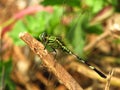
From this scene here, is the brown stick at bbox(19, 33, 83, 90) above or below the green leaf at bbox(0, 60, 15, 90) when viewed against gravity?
below

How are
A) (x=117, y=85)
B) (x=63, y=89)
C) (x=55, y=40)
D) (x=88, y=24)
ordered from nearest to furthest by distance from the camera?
(x=55, y=40) → (x=117, y=85) → (x=63, y=89) → (x=88, y=24)

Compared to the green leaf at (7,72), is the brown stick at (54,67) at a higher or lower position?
lower

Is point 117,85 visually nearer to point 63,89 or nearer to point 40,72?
point 63,89

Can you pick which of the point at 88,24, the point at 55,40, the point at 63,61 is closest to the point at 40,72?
the point at 63,61

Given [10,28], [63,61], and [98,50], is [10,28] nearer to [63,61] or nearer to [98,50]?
[63,61]

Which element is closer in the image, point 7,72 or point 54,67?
point 54,67

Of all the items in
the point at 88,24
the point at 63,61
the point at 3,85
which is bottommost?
the point at 3,85

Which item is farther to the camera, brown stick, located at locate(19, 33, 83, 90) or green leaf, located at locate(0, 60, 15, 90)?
green leaf, located at locate(0, 60, 15, 90)

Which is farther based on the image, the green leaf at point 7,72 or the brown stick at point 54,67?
the green leaf at point 7,72

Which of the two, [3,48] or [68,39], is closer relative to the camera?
[68,39]

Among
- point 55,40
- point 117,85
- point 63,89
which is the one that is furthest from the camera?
point 63,89

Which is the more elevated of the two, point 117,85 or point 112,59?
point 112,59
